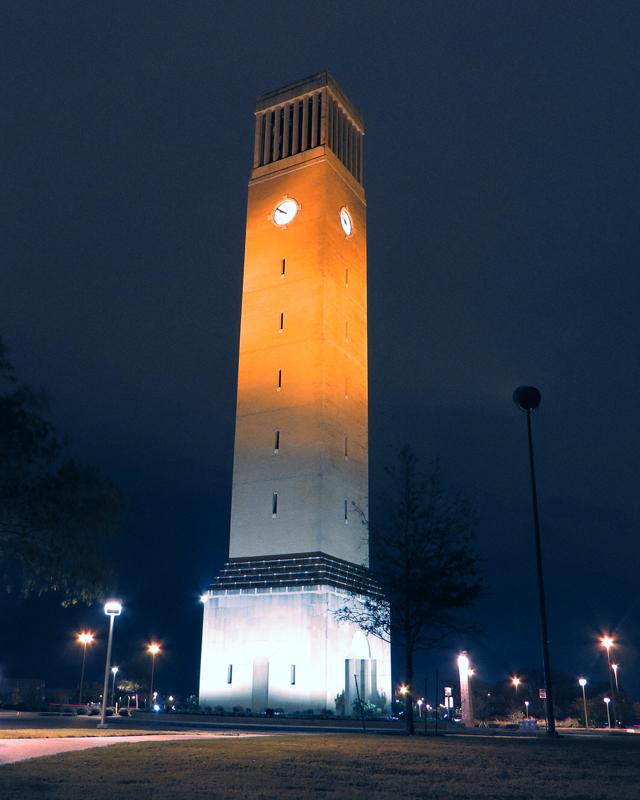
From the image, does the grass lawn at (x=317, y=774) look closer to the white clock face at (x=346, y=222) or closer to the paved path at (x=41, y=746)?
the paved path at (x=41, y=746)

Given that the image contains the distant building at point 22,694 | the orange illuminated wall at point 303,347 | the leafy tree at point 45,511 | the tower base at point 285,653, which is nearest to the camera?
the leafy tree at point 45,511

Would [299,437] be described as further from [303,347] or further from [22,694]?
[22,694]

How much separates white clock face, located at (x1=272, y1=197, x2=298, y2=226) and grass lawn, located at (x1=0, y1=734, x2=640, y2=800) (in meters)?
37.6

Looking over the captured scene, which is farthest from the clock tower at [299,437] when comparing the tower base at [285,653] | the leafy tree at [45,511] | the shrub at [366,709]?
the leafy tree at [45,511]

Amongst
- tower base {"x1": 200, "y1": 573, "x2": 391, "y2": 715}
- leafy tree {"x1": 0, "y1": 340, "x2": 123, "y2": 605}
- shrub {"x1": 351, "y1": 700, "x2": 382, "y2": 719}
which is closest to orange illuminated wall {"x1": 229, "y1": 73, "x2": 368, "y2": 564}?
tower base {"x1": 200, "y1": 573, "x2": 391, "y2": 715}

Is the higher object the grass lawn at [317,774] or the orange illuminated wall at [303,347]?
the orange illuminated wall at [303,347]

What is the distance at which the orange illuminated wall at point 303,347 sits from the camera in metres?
44.8

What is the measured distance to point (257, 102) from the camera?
56.0 m

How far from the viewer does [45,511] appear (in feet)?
78.9

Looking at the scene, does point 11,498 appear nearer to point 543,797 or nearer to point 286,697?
point 543,797

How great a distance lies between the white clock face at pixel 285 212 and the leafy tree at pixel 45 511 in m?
28.5

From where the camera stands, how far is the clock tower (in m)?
40.9

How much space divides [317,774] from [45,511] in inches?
555

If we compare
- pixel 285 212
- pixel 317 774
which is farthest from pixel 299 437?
pixel 317 774
